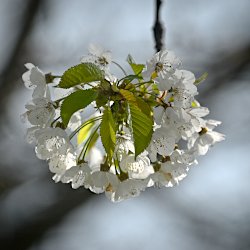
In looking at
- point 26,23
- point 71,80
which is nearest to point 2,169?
point 26,23

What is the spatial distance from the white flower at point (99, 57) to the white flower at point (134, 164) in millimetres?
247

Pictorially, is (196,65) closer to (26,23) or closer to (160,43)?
(26,23)

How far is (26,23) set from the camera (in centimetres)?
291

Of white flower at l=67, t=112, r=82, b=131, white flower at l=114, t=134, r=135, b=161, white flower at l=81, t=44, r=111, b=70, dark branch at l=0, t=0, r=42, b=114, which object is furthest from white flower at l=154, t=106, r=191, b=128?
dark branch at l=0, t=0, r=42, b=114

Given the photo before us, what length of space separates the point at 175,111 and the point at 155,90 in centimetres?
9

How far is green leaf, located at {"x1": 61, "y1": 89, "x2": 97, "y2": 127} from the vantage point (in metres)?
1.25

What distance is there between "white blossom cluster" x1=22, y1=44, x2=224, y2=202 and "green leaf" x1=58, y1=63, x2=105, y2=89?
0.25 ft

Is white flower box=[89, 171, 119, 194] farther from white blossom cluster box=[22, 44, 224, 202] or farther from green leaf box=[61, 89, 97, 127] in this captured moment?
green leaf box=[61, 89, 97, 127]

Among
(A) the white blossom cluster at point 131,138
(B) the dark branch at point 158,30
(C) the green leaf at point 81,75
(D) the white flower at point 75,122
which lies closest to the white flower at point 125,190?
(A) the white blossom cluster at point 131,138

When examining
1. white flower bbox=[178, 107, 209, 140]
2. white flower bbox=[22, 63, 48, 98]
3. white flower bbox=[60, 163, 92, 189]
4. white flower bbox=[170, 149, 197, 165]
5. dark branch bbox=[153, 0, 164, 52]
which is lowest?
white flower bbox=[60, 163, 92, 189]

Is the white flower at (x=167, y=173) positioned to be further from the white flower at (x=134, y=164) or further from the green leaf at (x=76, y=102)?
the green leaf at (x=76, y=102)

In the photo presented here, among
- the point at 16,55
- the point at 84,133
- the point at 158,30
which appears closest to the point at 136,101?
the point at 84,133

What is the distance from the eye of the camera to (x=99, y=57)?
4.96 ft

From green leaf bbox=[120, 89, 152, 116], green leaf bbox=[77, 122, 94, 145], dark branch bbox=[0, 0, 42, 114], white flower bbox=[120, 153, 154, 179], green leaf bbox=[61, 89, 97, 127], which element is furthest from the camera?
dark branch bbox=[0, 0, 42, 114]
